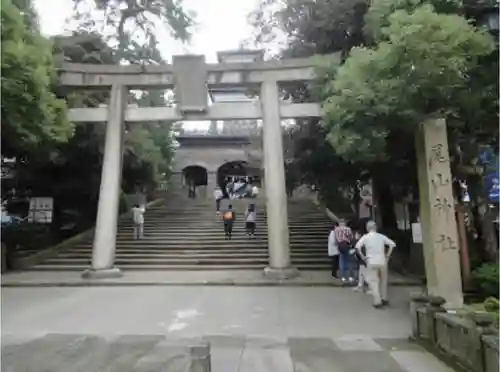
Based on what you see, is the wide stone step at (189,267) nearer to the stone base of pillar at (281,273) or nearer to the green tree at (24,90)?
the stone base of pillar at (281,273)

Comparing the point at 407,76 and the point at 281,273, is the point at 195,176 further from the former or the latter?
the point at 407,76

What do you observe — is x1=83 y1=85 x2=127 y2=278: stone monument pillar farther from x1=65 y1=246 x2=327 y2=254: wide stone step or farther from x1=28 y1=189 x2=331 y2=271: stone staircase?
x1=65 y1=246 x2=327 y2=254: wide stone step

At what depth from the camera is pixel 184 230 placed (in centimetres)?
2011

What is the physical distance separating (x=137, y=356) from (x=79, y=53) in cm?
1363

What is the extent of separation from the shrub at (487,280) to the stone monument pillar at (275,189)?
4.98 meters

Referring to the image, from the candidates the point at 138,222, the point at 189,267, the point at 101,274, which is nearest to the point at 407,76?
the point at 101,274

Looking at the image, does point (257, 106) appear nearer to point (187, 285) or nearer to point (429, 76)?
point (187, 285)

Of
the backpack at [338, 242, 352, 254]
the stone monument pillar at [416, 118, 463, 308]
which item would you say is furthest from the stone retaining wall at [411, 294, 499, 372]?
the backpack at [338, 242, 352, 254]

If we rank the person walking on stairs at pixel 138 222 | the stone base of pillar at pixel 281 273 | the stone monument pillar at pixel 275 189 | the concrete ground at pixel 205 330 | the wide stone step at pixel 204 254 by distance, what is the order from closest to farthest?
the concrete ground at pixel 205 330
the stone base of pillar at pixel 281 273
the stone monument pillar at pixel 275 189
the wide stone step at pixel 204 254
the person walking on stairs at pixel 138 222

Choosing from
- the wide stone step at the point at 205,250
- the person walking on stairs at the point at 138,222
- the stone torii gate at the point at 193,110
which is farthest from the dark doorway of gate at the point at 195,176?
the stone torii gate at the point at 193,110

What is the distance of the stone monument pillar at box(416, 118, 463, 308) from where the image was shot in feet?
27.9

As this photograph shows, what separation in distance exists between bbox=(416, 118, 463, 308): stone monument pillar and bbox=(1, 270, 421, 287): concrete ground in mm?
3622

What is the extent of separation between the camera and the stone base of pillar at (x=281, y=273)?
13609mm

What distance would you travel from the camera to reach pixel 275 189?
1466cm
